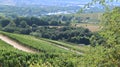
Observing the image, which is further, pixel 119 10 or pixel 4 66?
pixel 4 66

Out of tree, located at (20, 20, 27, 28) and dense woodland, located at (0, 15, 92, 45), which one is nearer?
dense woodland, located at (0, 15, 92, 45)

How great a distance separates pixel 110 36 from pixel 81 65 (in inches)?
85.9

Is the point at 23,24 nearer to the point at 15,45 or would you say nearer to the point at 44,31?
the point at 44,31

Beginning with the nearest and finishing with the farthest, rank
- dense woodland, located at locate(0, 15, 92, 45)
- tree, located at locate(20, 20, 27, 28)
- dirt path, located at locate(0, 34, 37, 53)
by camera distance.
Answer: dirt path, located at locate(0, 34, 37, 53) → dense woodland, located at locate(0, 15, 92, 45) → tree, located at locate(20, 20, 27, 28)

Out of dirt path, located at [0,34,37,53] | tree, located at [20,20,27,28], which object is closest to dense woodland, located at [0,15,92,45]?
tree, located at [20,20,27,28]

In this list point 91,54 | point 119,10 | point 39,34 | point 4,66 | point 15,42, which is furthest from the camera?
point 39,34

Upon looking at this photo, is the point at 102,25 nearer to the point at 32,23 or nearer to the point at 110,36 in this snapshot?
the point at 110,36

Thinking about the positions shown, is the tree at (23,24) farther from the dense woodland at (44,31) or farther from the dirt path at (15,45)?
the dirt path at (15,45)

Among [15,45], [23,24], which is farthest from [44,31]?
[15,45]

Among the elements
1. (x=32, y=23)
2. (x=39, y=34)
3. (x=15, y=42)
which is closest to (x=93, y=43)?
(x=15, y=42)

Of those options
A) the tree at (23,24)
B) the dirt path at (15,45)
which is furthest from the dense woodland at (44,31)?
the dirt path at (15,45)

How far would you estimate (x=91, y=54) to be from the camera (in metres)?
10.3

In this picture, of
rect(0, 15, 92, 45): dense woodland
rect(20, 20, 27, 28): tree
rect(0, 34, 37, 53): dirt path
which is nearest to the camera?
rect(0, 34, 37, 53): dirt path

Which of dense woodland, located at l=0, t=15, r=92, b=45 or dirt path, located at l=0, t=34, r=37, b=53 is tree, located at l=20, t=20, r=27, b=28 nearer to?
dense woodland, located at l=0, t=15, r=92, b=45
